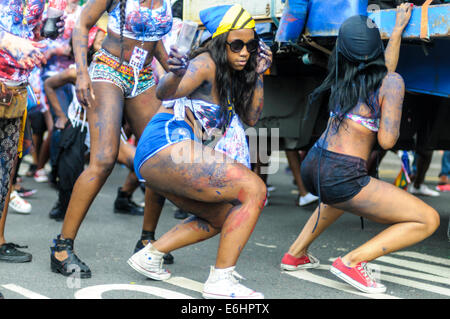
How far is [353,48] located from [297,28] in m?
0.67

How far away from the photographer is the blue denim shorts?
346cm

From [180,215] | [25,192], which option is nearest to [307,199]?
[180,215]

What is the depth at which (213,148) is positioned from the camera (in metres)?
3.55

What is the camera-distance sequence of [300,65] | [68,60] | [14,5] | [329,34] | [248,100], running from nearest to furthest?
[14,5], [248,100], [329,34], [300,65], [68,60]

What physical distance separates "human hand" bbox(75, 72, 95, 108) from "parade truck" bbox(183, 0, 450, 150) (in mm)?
1352

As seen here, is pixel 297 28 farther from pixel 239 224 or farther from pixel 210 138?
pixel 239 224

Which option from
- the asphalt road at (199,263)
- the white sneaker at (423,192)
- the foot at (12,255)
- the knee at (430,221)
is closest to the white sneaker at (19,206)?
the asphalt road at (199,263)

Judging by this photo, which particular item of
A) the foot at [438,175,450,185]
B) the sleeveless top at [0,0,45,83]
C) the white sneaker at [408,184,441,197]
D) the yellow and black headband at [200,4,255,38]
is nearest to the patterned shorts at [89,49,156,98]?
the sleeveless top at [0,0,45,83]

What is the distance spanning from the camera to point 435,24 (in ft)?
11.9

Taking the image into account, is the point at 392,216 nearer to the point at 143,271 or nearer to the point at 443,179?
the point at 143,271

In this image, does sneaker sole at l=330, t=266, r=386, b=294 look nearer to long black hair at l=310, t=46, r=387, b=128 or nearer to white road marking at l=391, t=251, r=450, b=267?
long black hair at l=310, t=46, r=387, b=128
